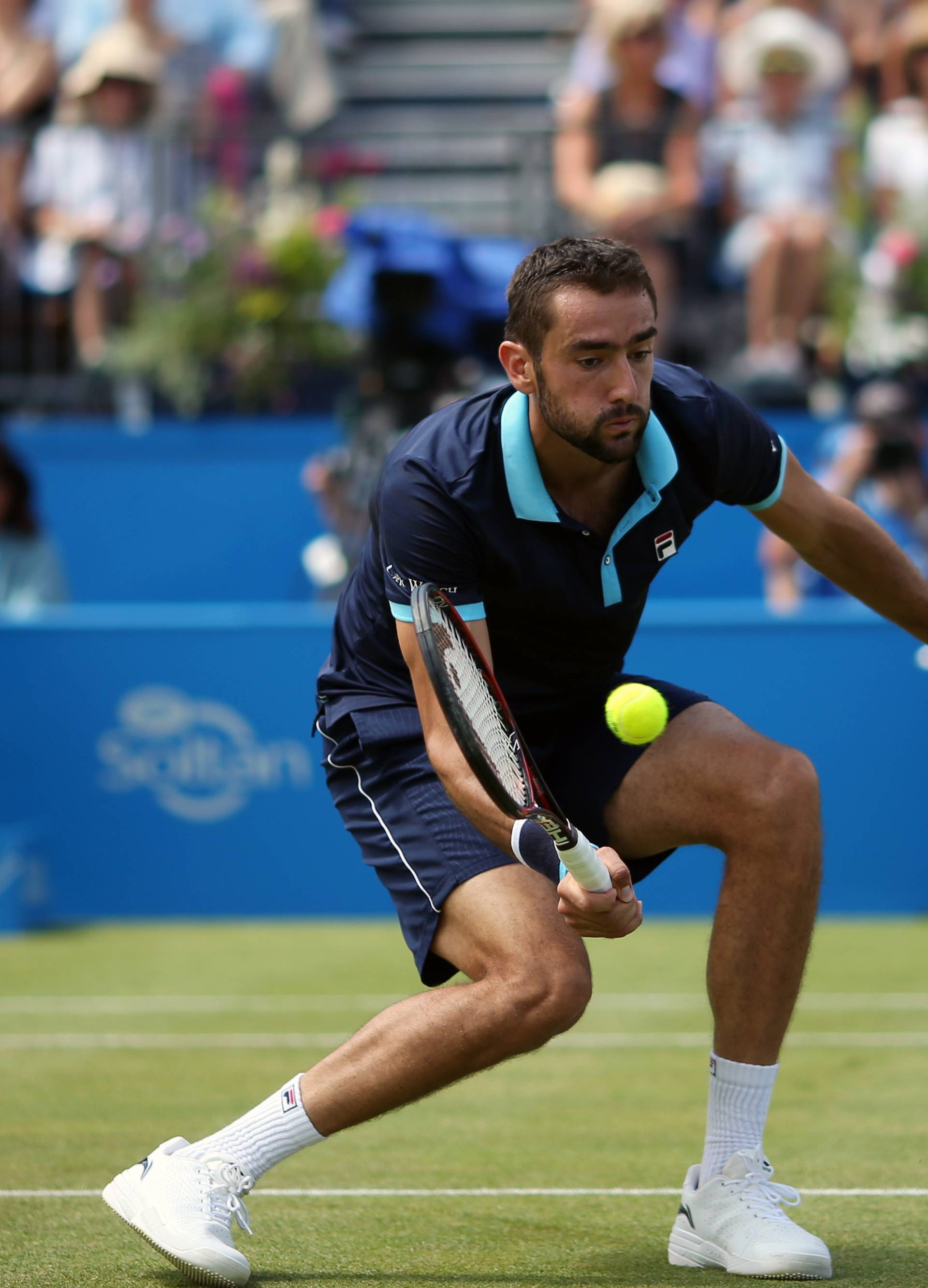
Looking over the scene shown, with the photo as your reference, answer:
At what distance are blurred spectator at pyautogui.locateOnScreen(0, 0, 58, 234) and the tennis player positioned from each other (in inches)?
323

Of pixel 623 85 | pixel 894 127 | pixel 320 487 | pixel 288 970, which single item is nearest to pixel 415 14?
pixel 623 85

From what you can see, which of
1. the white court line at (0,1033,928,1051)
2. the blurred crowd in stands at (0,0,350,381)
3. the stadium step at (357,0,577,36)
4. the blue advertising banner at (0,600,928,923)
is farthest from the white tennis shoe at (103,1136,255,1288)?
the stadium step at (357,0,577,36)

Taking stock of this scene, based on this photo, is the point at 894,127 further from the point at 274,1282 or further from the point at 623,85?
the point at 274,1282

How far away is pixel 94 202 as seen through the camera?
35.4 ft

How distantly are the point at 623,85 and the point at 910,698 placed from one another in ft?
15.6

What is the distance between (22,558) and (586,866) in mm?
6750

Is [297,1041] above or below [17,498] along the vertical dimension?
below

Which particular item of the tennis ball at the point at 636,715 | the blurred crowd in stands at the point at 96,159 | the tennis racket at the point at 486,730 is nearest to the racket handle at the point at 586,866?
the tennis racket at the point at 486,730

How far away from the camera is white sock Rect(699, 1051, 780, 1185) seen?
3.41 m

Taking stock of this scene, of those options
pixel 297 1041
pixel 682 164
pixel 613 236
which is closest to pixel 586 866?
pixel 297 1041

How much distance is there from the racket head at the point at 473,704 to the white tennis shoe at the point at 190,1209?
0.89 meters

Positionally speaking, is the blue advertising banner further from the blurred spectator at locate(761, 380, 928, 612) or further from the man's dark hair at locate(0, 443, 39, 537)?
the man's dark hair at locate(0, 443, 39, 537)

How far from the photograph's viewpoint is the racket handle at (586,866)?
116 inches

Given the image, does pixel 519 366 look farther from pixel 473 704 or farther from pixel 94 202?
pixel 94 202
